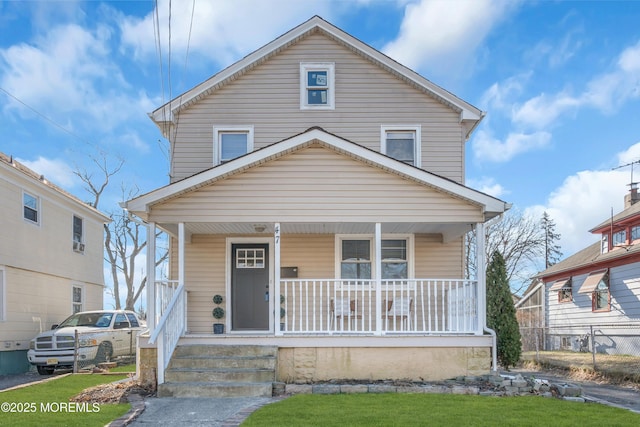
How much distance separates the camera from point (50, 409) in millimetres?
6941

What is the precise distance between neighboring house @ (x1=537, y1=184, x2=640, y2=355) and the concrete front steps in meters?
9.74

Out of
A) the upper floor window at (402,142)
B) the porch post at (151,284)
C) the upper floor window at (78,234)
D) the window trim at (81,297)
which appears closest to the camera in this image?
the porch post at (151,284)

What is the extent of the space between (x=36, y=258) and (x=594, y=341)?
51.6 feet

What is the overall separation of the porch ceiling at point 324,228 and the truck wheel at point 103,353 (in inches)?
191

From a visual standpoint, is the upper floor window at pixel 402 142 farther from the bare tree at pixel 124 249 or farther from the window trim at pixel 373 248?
the bare tree at pixel 124 249

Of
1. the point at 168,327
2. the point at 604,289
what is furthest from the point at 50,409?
the point at 604,289

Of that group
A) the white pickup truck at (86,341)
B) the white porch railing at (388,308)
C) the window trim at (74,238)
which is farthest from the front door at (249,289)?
the window trim at (74,238)

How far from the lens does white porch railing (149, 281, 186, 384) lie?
25.9 feet

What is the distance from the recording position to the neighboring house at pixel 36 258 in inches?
500

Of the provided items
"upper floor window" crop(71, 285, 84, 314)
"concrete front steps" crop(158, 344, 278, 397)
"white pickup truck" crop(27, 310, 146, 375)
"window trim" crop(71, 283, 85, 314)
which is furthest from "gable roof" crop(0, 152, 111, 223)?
"concrete front steps" crop(158, 344, 278, 397)

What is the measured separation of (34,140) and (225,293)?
15611 mm

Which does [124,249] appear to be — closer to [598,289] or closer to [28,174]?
[28,174]

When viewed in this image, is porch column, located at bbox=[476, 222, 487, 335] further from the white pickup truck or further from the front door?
the white pickup truck

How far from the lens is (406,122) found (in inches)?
455
